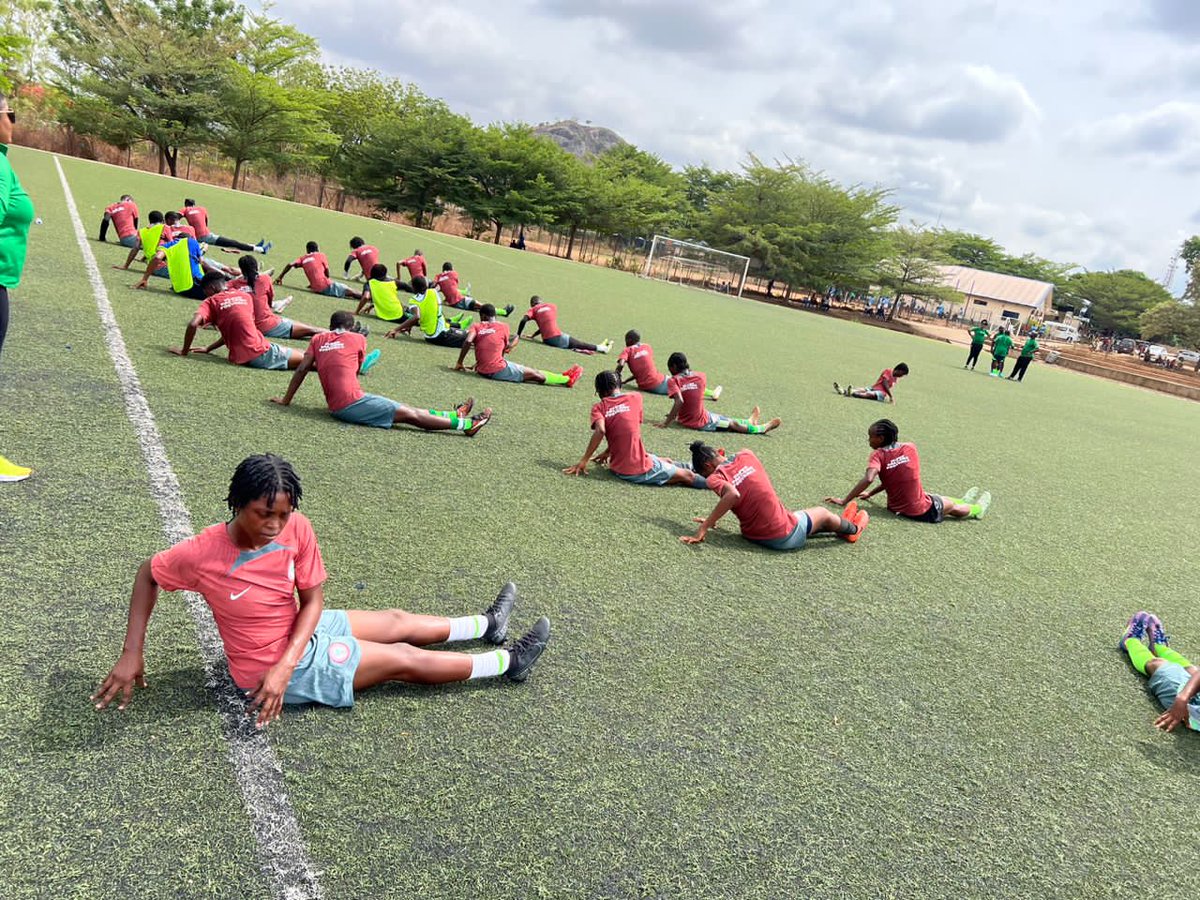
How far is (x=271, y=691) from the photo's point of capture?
275cm

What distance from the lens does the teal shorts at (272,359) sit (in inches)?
314

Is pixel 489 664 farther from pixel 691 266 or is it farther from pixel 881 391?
pixel 691 266

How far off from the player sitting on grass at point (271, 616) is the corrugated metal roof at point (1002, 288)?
7594 cm

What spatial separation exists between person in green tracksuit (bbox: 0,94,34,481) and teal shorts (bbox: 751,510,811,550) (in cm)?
502

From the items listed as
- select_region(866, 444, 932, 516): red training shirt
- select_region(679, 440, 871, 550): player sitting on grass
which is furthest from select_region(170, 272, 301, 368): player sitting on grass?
select_region(866, 444, 932, 516): red training shirt

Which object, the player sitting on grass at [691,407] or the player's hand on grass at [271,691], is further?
Answer: the player sitting on grass at [691,407]

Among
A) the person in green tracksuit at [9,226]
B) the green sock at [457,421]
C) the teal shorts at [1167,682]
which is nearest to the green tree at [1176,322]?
the teal shorts at [1167,682]

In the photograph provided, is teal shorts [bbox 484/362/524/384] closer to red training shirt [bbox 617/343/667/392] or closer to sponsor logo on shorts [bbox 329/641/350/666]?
red training shirt [bbox 617/343/667/392]

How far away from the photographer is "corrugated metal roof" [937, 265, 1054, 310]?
70500mm

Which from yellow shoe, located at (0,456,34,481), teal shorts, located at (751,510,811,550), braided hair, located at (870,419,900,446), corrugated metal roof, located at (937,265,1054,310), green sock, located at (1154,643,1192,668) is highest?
corrugated metal roof, located at (937,265,1054,310)

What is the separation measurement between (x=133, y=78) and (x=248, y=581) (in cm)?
5046

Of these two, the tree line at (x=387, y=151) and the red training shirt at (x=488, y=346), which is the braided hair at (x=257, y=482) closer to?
the red training shirt at (x=488, y=346)

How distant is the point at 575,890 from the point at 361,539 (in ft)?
8.88

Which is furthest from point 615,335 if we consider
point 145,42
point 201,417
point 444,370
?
point 145,42
